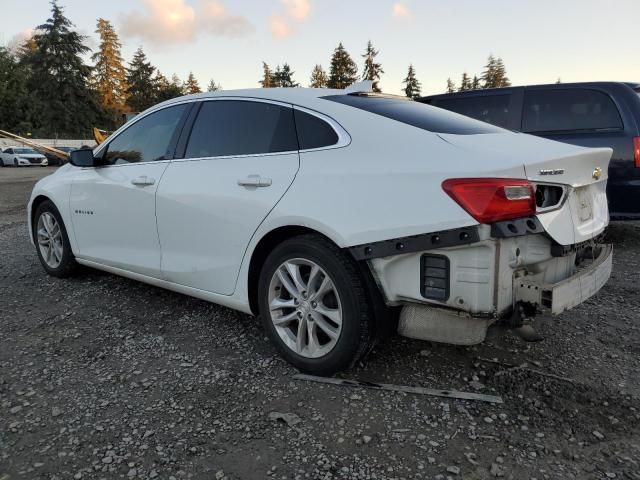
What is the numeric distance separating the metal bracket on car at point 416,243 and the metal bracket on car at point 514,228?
87mm

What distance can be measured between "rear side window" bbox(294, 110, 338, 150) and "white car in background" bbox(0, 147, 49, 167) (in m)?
34.8

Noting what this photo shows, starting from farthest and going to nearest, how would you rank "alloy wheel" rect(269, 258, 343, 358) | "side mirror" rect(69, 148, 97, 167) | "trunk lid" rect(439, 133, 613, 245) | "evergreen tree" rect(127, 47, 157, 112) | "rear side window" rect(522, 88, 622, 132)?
1. "evergreen tree" rect(127, 47, 157, 112)
2. "rear side window" rect(522, 88, 622, 132)
3. "side mirror" rect(69, 148, 97, 167)
4. "alloy wheel" rect(269, 258, 343, 358)
5. "trunk lid" rect(439, 133, 613, 245)

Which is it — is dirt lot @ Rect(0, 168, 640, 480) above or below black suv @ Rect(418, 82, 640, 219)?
below

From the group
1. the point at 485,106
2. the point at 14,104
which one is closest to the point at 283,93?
the point at 485,106

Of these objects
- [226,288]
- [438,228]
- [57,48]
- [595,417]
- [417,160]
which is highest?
[57,48]

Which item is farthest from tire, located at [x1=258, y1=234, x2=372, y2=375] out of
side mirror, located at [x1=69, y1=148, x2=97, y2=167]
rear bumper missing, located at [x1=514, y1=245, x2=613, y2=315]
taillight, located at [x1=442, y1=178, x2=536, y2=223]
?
side mirror, located at [x1=69, y1=148, x2=97, y2=167]

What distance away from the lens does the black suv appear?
5.30 m

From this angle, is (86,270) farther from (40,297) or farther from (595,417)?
(595,417)

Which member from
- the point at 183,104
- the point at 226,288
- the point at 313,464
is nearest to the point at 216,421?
the point at 313,464

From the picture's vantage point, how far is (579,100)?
5.77 m

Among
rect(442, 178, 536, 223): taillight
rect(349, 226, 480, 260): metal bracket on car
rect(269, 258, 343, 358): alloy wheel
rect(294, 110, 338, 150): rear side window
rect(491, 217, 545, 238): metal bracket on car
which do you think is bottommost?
rect(269, 258, 343, 358): alloy wheel

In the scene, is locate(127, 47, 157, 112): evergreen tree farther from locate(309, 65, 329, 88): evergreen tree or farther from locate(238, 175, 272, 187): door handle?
locate(238, 175, 272, 187): door handle

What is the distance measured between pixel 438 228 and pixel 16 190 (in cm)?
1588

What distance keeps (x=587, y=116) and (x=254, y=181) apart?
4.44 metres
